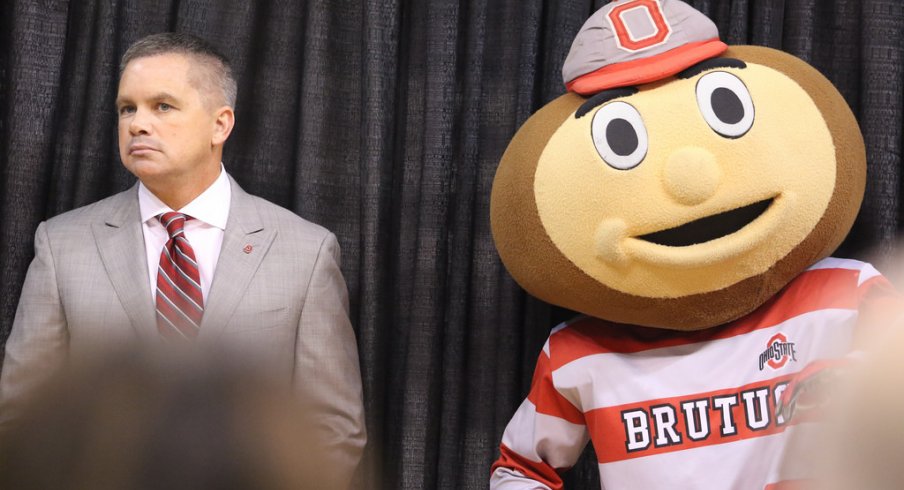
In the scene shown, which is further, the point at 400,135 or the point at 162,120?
the point at 400,135

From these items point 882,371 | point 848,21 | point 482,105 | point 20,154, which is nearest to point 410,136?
point 482,105

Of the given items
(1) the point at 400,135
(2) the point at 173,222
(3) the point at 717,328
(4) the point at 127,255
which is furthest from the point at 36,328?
(3) the point at 717,328

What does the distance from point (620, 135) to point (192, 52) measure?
0.84 m

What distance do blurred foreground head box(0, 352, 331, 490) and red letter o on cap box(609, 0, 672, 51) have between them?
134 cm

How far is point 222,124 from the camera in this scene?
1.92 m

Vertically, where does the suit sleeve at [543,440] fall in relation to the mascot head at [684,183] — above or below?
below

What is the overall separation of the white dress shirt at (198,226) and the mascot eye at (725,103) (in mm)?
903

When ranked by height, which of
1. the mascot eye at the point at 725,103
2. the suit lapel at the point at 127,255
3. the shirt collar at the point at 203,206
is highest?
the mascot eye at the point at 725,103

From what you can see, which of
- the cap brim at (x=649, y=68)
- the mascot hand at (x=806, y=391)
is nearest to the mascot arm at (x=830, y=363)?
the mascot hand at (x=806, y=391)

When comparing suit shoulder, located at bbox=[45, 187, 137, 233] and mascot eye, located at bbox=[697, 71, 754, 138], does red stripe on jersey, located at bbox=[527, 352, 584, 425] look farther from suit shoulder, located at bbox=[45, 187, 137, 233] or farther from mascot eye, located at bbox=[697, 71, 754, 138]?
suit shoulder, located at bbox=[45, 187, 137, 233]

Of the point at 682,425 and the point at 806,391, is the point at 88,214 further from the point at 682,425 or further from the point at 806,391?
the point at 806,391

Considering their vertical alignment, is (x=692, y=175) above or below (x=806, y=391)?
above

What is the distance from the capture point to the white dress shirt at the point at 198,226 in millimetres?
1819

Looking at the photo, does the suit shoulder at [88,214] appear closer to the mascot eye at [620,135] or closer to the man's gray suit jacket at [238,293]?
the man's gray suit jacket at [238,293]
